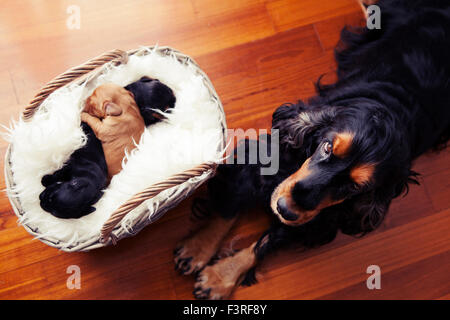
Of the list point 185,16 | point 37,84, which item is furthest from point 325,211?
point 37,84

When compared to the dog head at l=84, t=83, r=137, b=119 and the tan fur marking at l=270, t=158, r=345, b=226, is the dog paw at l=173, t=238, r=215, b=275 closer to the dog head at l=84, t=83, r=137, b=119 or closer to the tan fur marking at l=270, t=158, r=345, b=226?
the tan fur marking at l=270, t=158, r=345, b=226

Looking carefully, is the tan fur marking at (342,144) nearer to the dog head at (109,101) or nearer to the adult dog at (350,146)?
the adult dog at (350,146)

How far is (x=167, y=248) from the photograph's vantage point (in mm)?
1750

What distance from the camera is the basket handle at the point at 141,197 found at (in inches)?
47.2

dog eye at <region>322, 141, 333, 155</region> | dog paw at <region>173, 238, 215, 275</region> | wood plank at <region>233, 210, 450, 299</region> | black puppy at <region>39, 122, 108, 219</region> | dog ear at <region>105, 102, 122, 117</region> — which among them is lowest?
wood plank at <region>233, 210, 450, 299</region>

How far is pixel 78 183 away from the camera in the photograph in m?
1.36

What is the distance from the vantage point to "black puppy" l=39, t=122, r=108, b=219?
4.39ft

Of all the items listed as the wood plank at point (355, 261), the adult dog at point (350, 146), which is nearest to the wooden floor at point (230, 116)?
the wood plank at point (355, 261)

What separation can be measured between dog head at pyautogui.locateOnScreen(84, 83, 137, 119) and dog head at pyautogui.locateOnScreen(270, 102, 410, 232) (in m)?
0.62

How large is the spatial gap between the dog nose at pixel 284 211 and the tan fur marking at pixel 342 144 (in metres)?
0.23

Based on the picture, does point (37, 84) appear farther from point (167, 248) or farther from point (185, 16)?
point (167, 248)

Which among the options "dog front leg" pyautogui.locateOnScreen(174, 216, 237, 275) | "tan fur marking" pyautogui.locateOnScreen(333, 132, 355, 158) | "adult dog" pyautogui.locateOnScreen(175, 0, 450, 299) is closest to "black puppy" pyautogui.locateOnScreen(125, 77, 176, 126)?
"adult dog" pyautogui.locateOnScreen(175, 0, 450, 299)

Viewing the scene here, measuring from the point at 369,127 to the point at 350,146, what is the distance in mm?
91

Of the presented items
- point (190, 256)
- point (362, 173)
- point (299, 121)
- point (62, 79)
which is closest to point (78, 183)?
point (62, 79)
